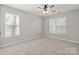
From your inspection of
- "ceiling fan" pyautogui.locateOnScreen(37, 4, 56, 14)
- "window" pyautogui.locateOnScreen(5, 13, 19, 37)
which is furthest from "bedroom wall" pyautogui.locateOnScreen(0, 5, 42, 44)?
"ceiling fan" pyautogui.locateOnScreen(37, 4, 56, 14)

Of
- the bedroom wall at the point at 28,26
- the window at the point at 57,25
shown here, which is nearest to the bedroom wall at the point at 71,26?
the window at the point at 57,25

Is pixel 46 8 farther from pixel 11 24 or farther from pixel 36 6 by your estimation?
pixel 11 24

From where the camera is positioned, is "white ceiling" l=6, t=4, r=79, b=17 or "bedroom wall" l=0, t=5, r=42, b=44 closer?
"white ceiling" l=6, t=4, r=79, b=17

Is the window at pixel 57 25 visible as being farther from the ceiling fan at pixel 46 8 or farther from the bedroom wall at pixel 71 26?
the ceiling fan at pixel 46 8

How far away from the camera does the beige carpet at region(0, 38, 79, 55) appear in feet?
5.44

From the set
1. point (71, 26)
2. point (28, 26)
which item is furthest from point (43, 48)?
point (71, 26)

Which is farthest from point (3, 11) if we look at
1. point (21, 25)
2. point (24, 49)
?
point (24, 49)

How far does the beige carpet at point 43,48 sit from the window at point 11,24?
0.28 metres

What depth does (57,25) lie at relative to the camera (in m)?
1.77

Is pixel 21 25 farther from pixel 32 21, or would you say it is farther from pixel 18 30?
pixel 32 21

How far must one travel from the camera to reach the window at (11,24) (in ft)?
5.42

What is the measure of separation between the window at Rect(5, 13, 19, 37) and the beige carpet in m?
0.28

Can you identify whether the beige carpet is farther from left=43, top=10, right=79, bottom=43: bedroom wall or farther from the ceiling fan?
the ceiling fan

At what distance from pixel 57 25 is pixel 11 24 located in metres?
1.00
